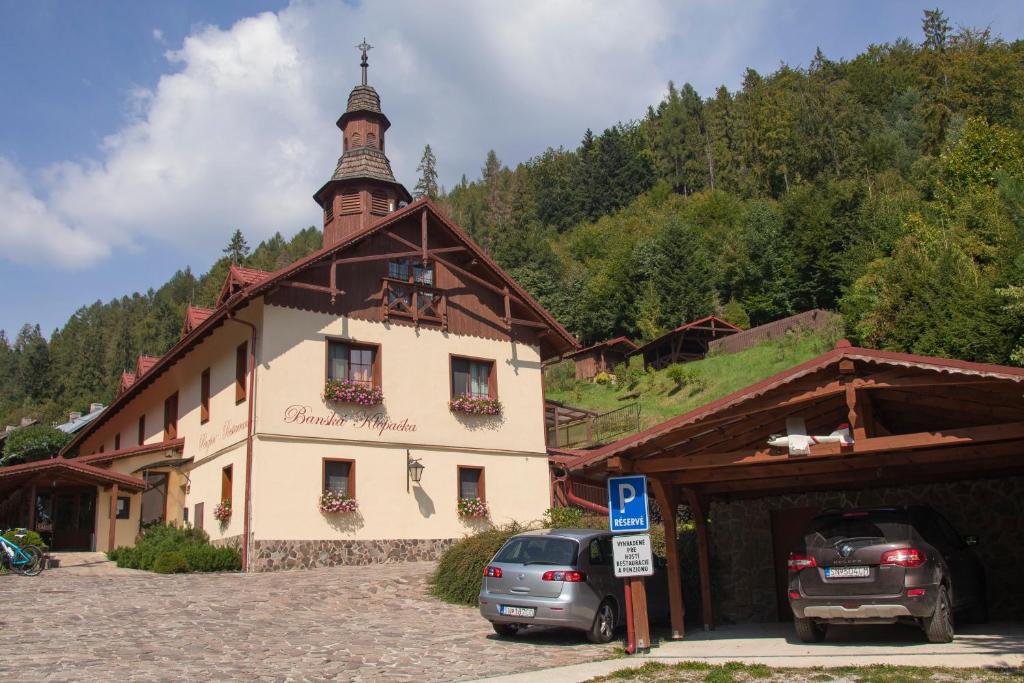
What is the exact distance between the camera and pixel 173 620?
1312 cm

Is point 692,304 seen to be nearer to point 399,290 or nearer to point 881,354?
point 399,290

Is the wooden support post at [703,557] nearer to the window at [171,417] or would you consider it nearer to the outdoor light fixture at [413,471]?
the outdoor light fixture at [413,471]

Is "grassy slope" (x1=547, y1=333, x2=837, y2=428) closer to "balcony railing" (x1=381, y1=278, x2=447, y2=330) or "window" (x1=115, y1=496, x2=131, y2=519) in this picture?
A: "balcony railing" (x1=381, y1=278, x2=447, y2=330)

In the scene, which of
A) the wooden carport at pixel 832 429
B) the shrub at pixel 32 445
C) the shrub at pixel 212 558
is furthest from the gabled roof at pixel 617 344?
the wooden carport at pixel 832 429

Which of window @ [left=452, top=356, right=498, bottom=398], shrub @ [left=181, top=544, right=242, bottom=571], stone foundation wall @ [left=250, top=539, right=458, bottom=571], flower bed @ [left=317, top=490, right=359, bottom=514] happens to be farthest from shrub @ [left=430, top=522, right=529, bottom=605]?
window @ [left=452, top=356, right=498, bottom=398]

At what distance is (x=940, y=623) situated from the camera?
32.3 ft

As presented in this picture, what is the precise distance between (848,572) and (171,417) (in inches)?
901

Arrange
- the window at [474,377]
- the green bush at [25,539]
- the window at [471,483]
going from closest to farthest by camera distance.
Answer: the green bush at [25,539], the window at [471,483], the window at [474,377]

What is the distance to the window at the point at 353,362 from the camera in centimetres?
2273

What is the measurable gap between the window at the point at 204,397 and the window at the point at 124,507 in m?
4.14

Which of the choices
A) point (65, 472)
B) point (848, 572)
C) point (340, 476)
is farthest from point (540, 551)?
point (65, 472)

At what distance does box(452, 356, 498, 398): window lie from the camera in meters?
24.9

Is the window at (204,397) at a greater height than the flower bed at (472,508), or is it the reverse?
the window at (204,397)

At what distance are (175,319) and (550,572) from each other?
10454 centimetres
